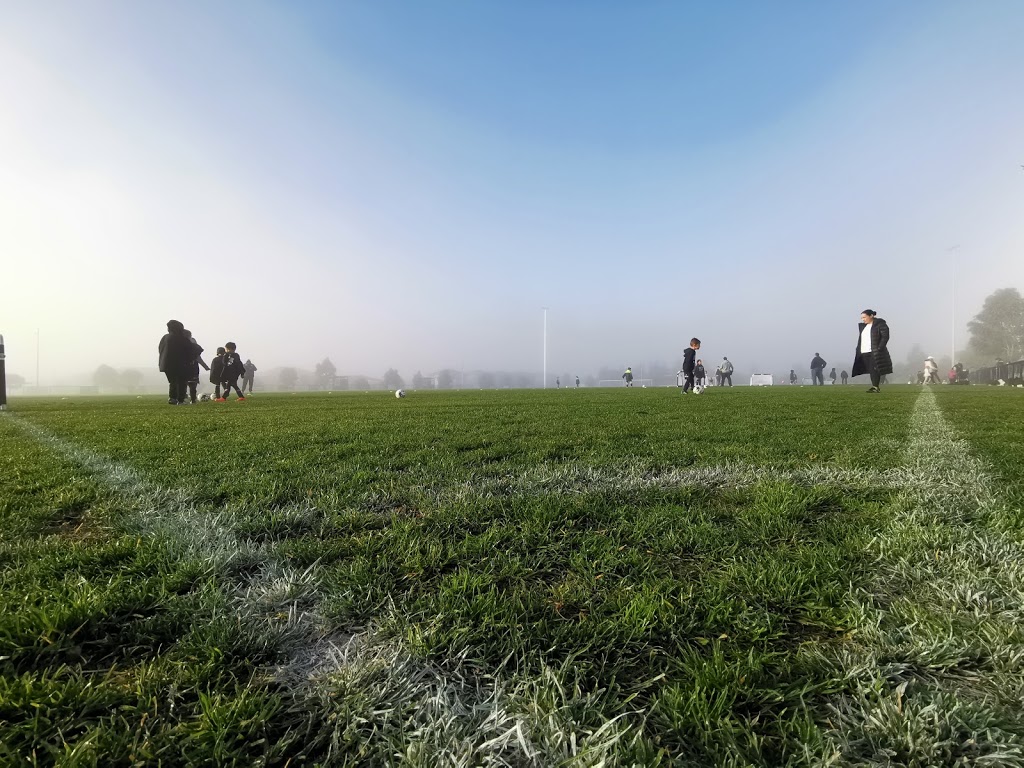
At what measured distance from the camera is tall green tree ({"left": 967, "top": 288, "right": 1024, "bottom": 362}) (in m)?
69.7

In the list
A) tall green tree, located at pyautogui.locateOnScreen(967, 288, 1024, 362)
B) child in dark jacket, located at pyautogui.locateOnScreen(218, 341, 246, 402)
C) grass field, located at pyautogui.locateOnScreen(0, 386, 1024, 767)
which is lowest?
grass field, located at pyautogui.locateOnScreen(0, 386, 1024, 767)

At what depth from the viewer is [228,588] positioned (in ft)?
7.82

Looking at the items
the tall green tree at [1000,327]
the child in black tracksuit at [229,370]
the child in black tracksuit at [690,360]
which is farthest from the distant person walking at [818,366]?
the tall green tree at [1000,327]

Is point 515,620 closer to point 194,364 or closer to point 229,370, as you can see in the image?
point 194,364

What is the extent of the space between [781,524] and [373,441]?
5105 mm

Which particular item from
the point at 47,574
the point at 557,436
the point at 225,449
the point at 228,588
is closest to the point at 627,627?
the point at 228,588

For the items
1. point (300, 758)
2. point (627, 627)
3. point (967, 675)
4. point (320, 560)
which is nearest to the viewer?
point (300, 758)

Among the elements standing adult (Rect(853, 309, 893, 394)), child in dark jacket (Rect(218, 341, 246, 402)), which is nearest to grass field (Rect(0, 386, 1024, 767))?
standing adult (Rect(853, 309, 893, 394))

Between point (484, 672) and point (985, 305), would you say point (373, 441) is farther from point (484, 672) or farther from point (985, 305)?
point (985, 305)

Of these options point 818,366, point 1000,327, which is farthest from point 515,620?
point 1000,327

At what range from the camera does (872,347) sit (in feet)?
52.6

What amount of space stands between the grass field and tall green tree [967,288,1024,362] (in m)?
92.7

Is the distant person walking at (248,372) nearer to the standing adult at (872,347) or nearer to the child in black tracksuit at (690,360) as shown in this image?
the child in black tracksuit at (690,360)

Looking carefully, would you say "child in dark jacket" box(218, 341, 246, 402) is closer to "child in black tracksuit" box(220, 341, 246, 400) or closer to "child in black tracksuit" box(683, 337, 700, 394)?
"child in black tracksuit" box(220, 341, 246, 400)
